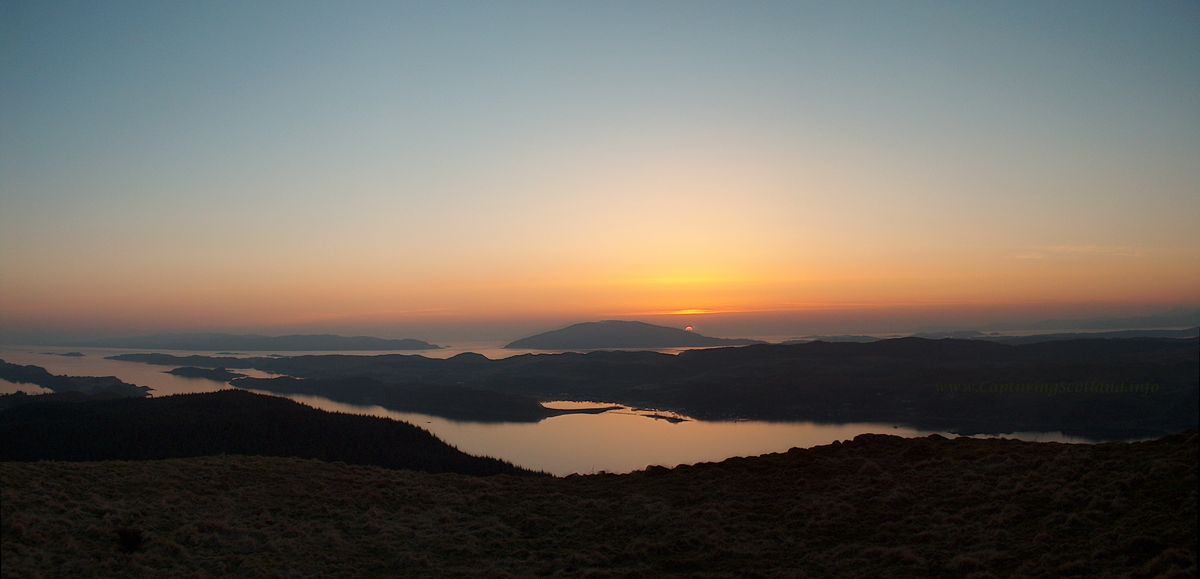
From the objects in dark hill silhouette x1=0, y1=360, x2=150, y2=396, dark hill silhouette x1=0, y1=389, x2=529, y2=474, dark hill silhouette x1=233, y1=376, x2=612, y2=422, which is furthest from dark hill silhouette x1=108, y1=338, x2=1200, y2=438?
dark hill silhouette x1=0, y1=389, x2=529, y2=474

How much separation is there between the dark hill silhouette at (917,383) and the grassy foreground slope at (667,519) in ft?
20.9

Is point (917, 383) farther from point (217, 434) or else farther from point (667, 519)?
point (667, 519)

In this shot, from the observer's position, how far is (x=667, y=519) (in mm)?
17406

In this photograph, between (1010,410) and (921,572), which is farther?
(1010,410)

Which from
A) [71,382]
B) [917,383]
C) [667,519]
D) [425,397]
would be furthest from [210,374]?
[667,519]

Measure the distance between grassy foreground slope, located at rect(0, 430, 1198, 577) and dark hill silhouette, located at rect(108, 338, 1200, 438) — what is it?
6.36 metres

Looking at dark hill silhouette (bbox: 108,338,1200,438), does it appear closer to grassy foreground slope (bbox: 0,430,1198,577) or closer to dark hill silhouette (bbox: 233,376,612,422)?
dark hill silhouette (bbox: 233,376,612,422)

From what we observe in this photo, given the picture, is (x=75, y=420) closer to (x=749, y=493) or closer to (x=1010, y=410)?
(x=749, y=493)

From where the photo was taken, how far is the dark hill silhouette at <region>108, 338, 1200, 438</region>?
2136 inches

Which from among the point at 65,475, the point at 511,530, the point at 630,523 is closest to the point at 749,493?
the point at 630,523

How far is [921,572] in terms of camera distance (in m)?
12.0

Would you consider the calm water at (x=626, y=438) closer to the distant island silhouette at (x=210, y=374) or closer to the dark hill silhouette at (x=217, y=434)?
the dark hill silhouette at (x=217, y=434)

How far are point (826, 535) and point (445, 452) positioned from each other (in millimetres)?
62193

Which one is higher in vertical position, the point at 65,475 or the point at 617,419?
the point at 65,475
